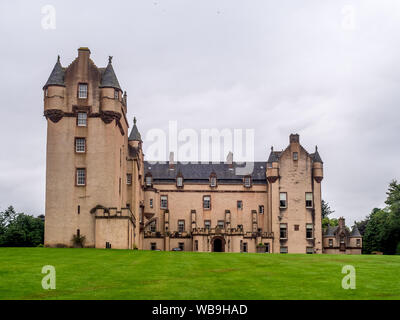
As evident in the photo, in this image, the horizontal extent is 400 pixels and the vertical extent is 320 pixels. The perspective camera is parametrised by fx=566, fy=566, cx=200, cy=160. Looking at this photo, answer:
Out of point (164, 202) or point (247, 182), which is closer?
point (164, 202)

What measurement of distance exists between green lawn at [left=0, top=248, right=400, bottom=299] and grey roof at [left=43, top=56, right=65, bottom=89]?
90.4 feet

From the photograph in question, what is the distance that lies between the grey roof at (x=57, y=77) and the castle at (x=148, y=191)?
0.37ft

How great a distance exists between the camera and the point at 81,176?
58875 millimetres

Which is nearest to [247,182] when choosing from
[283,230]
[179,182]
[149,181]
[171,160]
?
[283,230]

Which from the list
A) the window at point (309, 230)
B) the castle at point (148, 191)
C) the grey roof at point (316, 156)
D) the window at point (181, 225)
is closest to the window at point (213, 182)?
the castle at point (148, 191)

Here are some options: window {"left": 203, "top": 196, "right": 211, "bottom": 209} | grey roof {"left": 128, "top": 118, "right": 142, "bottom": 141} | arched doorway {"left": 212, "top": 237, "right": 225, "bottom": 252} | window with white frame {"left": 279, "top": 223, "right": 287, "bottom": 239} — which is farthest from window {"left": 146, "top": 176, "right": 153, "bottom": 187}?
window with white frame {"left": 279, "top": 223, "right": 287, "bottom": 239}

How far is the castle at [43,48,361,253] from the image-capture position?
57938 mm

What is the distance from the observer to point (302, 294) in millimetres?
23422

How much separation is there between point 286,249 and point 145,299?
64895 mm

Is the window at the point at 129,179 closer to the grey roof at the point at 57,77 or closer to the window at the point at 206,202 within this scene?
the grey roof at the point at 57,77

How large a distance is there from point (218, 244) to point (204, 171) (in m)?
13.6

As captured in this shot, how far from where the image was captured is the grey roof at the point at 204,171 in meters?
90.5

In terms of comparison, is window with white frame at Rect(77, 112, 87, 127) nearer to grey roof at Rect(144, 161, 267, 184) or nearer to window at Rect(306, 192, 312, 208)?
grey roof at Rect(144, 161, 267, 184)

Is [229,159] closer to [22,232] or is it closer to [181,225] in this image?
[181,225]
